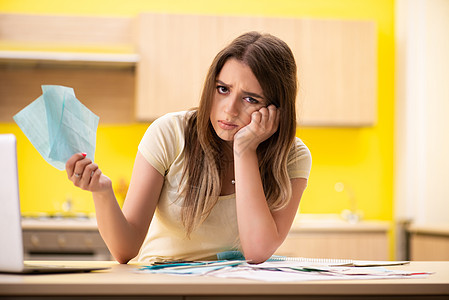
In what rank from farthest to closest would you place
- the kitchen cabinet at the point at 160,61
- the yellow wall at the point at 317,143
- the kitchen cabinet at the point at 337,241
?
Answer: the yellow wall at the point at 317,143 < the kitchen cabinet at the point at 160,61 < the kitchen cabinet at the point at 337,241

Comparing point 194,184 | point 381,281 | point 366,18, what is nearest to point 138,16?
point 366,18

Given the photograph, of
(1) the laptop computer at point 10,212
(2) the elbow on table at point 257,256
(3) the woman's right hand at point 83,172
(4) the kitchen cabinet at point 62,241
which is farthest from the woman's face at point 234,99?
(4) the kitchen cabinet at point 62,241

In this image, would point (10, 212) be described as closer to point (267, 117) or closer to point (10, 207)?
point (10, 207)

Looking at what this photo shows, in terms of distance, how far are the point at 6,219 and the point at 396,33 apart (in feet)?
13.4

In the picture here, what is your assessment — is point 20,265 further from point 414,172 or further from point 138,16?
point 414,172

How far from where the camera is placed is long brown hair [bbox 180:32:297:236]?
1.56 m

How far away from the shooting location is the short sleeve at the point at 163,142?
1557mm

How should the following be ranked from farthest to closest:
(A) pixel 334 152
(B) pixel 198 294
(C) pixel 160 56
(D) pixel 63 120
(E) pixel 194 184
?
(A) pixel 334 152 → (C) pixel 160 56 → (E) pixel 194 184 → (D) pixel 63 120 → (B) pixel 198 294

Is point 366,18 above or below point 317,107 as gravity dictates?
above

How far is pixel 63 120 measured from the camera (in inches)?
43.4

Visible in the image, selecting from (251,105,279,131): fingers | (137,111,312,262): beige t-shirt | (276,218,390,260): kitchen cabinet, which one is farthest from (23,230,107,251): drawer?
(251,105,279,131): fingers

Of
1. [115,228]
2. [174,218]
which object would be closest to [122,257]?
[115,228]

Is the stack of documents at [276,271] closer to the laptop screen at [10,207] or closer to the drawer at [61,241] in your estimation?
the laptop screen at [10,207]

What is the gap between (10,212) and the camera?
100 cm
